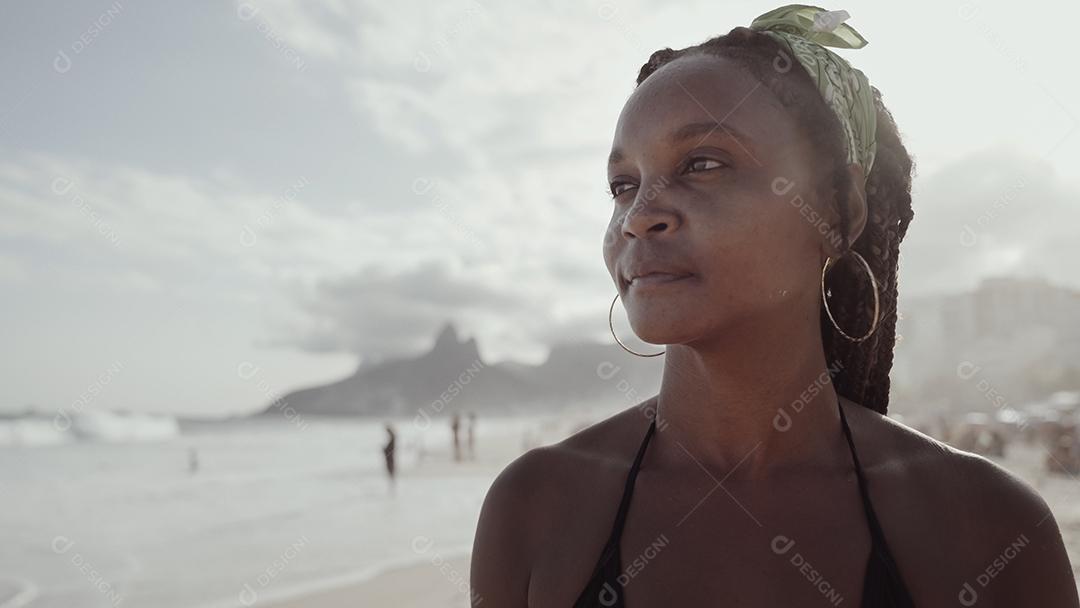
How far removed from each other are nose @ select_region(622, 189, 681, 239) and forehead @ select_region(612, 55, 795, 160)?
15cm

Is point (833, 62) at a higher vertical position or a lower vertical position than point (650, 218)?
higher

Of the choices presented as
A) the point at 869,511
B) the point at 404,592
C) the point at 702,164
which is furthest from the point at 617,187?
the point at 404,592

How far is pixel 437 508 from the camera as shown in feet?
53.3

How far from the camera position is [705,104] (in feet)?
5.39

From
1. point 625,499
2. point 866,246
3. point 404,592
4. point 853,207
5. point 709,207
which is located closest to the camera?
point 709,207

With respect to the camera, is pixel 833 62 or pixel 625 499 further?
pixel 833 62

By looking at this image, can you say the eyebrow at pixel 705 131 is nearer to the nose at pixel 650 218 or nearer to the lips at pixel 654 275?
the nose at pixel 650 218

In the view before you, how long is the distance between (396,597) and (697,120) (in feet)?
25.5

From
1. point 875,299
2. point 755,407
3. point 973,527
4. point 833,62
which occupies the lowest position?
point 973,527

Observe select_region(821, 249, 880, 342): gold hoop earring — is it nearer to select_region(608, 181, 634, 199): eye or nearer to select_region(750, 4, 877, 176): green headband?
select_region(750, 4, 877, 176): green headband

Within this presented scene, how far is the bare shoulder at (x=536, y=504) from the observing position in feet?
5.65

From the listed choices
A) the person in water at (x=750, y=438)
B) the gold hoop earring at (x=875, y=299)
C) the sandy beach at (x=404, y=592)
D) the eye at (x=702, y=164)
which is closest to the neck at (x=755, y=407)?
the person in water at (x=750, y=438)

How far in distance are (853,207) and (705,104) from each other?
0.48 metres

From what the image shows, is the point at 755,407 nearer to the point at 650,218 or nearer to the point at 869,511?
the point at 869,511
